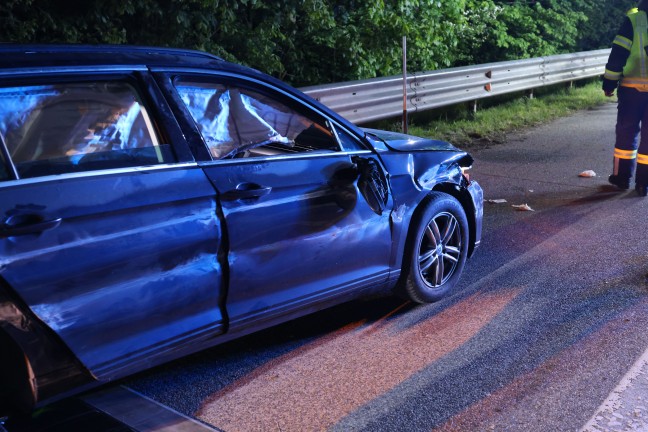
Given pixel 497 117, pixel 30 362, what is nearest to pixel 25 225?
pixel 30 362

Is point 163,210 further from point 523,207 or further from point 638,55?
point 638,55

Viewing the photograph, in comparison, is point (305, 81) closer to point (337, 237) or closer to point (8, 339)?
point (337, 237)

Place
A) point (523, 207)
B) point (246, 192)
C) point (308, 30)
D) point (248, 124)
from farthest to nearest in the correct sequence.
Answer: point (308, 30)
point (523, 207)
point (248, 124)
point (246, 192)

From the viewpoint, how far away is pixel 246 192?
3.72 m

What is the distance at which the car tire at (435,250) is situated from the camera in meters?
4.82

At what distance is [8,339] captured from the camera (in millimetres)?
3006

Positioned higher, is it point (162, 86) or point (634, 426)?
point (162, 86)

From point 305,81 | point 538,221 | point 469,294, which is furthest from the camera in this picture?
point 305,81

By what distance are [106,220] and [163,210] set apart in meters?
0.29

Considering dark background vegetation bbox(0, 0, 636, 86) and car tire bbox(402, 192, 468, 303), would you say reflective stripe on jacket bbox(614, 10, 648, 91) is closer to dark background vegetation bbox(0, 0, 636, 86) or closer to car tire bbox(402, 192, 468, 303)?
car tire bbox(402, 192, 468, 303)

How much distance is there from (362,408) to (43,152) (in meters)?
1.92

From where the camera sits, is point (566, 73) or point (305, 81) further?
point (566, 73)

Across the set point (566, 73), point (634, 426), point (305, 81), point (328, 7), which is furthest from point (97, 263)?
point (566, 73)

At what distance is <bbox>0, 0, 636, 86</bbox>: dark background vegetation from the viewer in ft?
29.7
